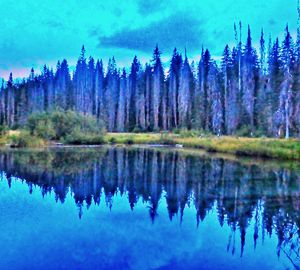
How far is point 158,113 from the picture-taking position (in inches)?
3061

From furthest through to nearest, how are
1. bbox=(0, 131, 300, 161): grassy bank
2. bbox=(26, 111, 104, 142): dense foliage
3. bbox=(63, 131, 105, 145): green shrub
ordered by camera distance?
bbox=(63, 131, 105, 145): green shrub
bbox=(26, 111, 104, 142): dense foliage
bbox=(0, 131, 300, 161): grassy bank

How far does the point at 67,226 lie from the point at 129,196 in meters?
5.36

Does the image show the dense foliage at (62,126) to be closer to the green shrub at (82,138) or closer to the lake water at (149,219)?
the green shrub at (82,138)

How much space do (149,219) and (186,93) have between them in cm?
6050

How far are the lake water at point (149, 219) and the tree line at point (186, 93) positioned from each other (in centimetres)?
2326

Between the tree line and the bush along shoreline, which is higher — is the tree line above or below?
above

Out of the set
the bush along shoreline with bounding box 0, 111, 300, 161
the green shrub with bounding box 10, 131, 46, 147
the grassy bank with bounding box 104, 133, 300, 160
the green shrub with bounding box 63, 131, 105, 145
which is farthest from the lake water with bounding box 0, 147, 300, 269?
the green shrub with bounding box 63, 131, 105, 145

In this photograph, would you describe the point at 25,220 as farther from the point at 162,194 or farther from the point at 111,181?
the point at 111,181

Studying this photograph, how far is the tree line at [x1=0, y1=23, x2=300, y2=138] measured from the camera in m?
51.3

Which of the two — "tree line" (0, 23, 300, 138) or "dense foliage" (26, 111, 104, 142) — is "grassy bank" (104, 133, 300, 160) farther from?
"dense foliage" (26, 111, 104, 142)

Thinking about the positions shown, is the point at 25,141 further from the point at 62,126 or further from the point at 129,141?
the point at 129,141

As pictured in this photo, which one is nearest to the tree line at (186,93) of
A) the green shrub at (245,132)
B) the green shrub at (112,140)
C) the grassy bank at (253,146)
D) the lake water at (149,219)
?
the green shrub at (245,132)

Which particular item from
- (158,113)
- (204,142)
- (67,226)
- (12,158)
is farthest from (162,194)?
(158,113)

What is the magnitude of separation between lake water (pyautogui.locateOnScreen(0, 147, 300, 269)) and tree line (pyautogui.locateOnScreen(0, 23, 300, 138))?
23.3 m
